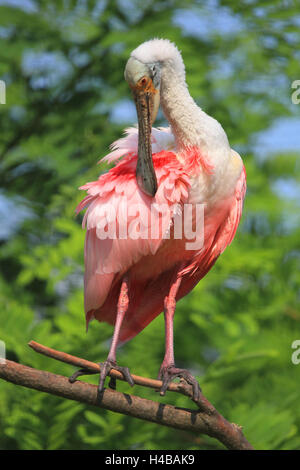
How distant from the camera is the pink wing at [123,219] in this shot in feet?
10.4

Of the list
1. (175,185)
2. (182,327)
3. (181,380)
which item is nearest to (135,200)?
(175,185)

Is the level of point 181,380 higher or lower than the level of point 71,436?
lower

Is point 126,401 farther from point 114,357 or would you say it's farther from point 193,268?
point 193,268

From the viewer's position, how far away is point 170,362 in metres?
3.37

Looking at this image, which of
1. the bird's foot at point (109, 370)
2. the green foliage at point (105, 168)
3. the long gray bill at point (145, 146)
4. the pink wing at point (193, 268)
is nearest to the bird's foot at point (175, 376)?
the bird's foot at point (109, 370)

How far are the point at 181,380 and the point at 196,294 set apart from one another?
3.11 meters

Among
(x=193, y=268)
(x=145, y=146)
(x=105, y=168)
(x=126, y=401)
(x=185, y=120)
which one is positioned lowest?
(x=126, y=401)

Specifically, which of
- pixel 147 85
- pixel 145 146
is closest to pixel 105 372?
pixel 145 146

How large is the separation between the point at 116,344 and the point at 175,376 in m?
0.32

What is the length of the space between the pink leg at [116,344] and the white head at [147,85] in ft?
1.87

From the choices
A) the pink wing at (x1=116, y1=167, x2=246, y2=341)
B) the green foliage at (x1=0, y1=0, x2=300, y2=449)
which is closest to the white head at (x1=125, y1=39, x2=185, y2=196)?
the pink wing at (x1=116, y1=167, x2=246, y2=341)

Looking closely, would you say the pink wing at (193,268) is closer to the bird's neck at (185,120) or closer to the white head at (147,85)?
the bird's neck at (185,120)
